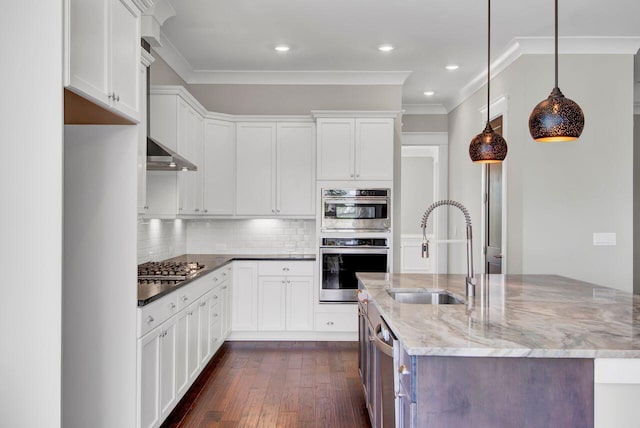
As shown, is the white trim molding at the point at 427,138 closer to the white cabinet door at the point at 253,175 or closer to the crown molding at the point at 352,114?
the crown molding at the point at 352,114

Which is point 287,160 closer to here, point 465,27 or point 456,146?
point 465,27

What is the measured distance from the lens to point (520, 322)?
6.34 ft

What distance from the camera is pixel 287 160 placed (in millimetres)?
5156

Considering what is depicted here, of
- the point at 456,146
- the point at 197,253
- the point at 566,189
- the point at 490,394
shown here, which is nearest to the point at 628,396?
the point at 490,394

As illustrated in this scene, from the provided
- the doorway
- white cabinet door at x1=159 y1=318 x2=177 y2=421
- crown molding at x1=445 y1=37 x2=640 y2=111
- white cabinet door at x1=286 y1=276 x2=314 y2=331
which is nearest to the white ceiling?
crown molding at x1=445 y1=37 x2=640 y2=111

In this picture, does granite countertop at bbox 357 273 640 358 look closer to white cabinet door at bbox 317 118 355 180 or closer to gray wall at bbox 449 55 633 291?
gray wall at bbox 449 55 633 291

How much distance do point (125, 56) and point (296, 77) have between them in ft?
10.9

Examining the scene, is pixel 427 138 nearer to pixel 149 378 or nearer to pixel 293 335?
pixel 293 335

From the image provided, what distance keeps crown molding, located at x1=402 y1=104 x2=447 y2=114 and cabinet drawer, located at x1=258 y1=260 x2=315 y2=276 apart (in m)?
3.24

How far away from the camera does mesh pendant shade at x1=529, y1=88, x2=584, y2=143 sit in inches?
87.7

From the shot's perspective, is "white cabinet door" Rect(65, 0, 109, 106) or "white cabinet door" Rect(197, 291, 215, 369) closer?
"white cabinet door" Rect(65, 0, 109, 106)

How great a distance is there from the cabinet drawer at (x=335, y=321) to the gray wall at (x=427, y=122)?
10.9 ft

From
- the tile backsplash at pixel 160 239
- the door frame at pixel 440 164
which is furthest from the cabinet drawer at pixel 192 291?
the door frame at pixel 440 164

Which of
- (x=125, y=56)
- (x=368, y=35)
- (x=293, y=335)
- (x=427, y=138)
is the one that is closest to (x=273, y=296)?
(x=293, y=335)
